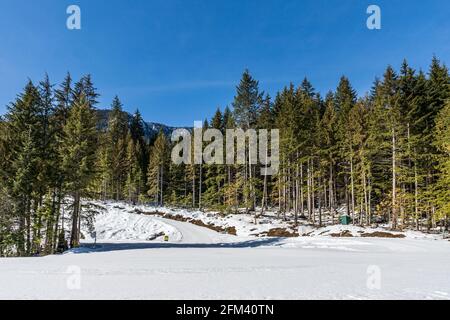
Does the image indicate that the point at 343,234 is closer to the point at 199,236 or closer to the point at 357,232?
the point at 357,232

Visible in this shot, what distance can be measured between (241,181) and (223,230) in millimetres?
10844

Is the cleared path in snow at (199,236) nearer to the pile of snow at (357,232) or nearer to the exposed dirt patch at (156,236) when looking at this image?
the exposed dirt patch at (156,236)

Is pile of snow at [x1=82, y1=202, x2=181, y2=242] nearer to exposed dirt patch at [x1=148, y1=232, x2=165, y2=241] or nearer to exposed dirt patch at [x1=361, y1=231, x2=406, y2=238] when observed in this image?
exposed dirt patch at [x1=148, y1=232, x2=165, y2=241]

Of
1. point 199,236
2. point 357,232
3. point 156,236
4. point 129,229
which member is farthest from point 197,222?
point 357,232

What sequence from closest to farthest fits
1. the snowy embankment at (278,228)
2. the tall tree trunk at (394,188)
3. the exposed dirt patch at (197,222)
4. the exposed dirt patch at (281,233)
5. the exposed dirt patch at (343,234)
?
the snowy embankment at (278,228) < the exposed dirt patch at (343,234) < the tall tree trunk at (394,188) < the exposed dirt patch at (281,233) < the exposed dirt patch at (197,222)

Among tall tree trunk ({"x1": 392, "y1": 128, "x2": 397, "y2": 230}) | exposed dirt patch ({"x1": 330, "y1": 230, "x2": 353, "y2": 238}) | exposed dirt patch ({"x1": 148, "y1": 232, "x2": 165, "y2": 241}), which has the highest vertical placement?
tall tree trunk ({"x1": 392, "y1": 128, "x2": 397, "y2": 230})

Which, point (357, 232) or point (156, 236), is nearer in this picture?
point (357, 232)

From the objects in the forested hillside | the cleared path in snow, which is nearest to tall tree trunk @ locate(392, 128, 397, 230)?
A: the forested hillside

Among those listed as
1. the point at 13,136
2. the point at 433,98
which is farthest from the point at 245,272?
the point at 433,98

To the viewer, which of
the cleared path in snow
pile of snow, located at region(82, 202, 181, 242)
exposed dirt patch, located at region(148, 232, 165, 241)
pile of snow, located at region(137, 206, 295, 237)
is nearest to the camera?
the cleared path in snow

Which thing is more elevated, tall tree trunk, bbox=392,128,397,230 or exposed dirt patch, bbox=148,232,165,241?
tall tree trunk, bbox=392,128,397,230

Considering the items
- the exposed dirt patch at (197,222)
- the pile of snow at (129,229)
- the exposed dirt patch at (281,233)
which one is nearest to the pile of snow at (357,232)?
the exposed dirt patch at (281,233)

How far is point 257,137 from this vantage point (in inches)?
1720
